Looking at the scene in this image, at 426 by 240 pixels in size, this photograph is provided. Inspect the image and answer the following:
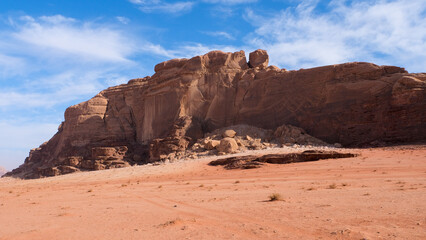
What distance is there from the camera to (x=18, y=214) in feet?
30.4

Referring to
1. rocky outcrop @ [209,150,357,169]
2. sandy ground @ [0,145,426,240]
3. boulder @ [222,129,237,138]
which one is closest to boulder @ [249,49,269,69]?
boulder @ [222,129,237,138]

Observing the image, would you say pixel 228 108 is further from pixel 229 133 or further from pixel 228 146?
pixel 228 146

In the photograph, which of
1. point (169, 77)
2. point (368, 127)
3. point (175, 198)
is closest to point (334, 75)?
point (368, 127)

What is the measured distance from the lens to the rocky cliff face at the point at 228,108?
21.2 meters

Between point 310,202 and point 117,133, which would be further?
point 117,133

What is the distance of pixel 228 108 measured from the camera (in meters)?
29.4

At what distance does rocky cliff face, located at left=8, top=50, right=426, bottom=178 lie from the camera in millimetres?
21156

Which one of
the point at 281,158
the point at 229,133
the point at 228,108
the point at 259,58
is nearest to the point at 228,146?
the point at 229,133

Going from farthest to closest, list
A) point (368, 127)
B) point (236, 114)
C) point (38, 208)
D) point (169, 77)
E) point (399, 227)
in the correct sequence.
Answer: point (169, 77) → point (236, 114) → point (368, 127) → point (38, 208) → point (399, 227)

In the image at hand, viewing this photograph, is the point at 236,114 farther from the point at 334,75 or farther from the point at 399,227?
the point at 399,227

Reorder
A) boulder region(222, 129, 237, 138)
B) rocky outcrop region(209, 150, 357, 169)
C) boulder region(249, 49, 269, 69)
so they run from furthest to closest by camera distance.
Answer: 1. boulder region(249, 49, 269, 69)
2. boulder region(222, 129, 237, 138)
3. rocky outcrop region(209, 150, 357, 169)

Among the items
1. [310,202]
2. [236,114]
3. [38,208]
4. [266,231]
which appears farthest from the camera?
[236,114]

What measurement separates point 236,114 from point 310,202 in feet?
68.8

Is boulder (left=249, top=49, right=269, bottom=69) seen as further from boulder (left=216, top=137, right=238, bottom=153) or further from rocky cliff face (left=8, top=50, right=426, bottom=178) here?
boulder (left=216, top=137, right=238, bottom=153)
